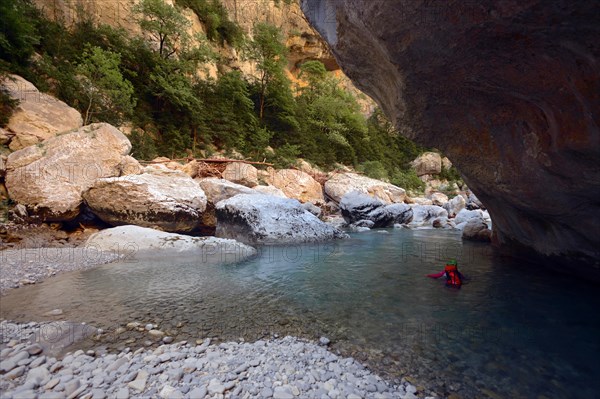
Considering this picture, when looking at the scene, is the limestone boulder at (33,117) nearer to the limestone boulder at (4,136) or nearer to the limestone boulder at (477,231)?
the limestone boulder at (4,136)

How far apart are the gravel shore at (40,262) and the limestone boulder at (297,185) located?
1090cm

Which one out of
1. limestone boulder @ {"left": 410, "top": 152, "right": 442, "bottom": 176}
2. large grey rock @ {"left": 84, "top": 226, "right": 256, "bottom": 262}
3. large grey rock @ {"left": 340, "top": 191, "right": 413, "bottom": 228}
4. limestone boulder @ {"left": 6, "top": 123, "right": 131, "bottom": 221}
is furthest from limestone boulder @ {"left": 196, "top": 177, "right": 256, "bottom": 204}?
limestone boulder @ {"left": 410, "top": 152, "right": 442, "bottom": 176}

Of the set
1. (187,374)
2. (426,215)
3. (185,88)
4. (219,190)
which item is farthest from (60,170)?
(426,215)

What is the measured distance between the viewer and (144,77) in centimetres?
1620

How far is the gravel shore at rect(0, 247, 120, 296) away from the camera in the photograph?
421 centimetres

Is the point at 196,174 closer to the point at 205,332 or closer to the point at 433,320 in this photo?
the point at 205,332

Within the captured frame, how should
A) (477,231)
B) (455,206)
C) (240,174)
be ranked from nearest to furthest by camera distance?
(477,231), (240,174), (455,206)

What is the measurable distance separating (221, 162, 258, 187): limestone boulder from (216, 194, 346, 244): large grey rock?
4125 millimetres

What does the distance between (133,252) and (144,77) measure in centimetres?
1459

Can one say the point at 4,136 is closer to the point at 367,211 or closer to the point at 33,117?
the point at 33,117

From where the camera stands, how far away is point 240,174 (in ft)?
44.8

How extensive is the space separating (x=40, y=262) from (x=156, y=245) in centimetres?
213

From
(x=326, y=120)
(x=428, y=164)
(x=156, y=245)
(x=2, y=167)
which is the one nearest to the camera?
(x=156, y=245)

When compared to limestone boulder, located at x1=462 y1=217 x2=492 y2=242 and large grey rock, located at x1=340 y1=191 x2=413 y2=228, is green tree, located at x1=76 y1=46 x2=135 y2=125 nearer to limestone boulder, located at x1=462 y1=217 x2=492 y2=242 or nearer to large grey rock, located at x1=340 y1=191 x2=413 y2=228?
large grey rock, located at x1=340 y1=191 x2=413 y2=228
